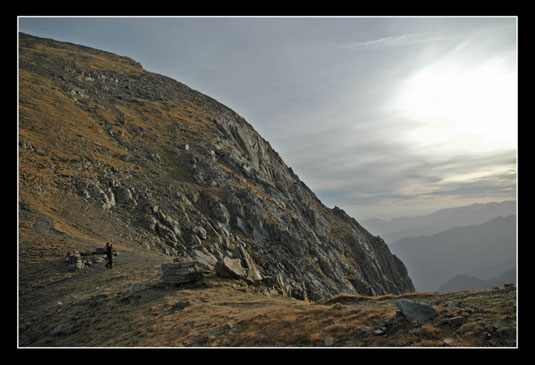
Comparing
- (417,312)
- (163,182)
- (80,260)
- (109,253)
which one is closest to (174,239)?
(163,182)

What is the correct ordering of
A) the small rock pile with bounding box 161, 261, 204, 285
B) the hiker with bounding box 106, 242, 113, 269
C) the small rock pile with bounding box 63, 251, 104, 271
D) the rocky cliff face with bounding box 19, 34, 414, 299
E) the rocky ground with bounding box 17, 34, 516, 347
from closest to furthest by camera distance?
the rocky ground with bounding box 17, 34, 516, 347 < the small rock pile with bounding box 161, 261, 204, 285 < the small rock pile with bounding box 63, 251, 104, 271 < the hiker with bounding box 106, 242, 113, 269 < the rocky cliff face with bounding box 19, 34, 414, 299

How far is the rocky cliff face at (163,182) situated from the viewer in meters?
35.0

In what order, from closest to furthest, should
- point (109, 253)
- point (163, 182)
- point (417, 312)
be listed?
point (417, 312) → point (109, 253) → point (163, 182)

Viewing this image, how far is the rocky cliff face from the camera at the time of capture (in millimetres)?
34969

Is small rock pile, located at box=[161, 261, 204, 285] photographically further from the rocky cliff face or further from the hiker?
the hiker

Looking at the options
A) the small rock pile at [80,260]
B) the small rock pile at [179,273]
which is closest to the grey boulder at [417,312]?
the small rock pile at [179,273]

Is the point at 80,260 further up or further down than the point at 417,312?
further down

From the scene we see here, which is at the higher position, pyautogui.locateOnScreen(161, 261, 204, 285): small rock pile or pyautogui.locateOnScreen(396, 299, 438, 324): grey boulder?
pyautogui.locateOnScreen(396, 299, 438, 324): grey boulder

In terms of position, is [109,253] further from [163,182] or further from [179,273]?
[163,182]

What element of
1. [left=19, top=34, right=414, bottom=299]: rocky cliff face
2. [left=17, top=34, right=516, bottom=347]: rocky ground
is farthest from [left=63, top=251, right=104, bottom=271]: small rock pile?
[left=19, top=34, right=414, bottom=299]: rocky cliff face

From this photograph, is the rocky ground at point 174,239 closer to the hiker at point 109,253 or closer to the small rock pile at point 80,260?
the small rock pile at point 80,260

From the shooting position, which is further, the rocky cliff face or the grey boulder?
the rocky cliff face

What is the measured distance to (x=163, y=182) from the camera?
4888 cm
